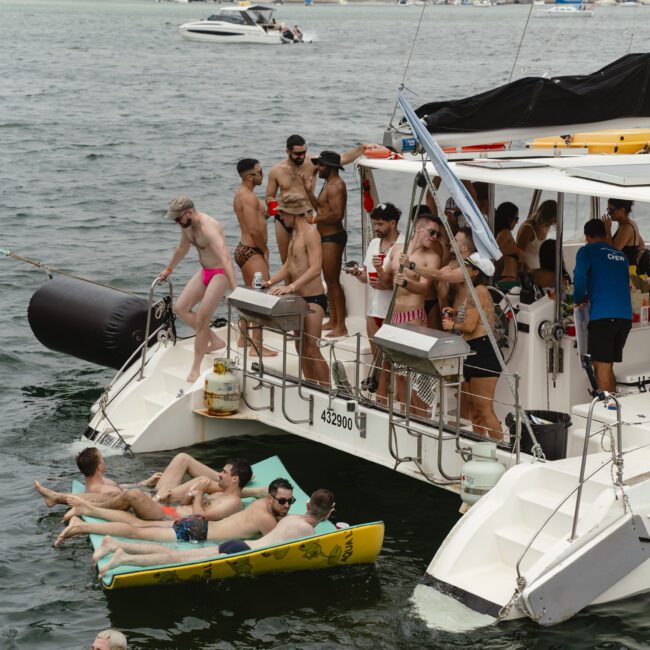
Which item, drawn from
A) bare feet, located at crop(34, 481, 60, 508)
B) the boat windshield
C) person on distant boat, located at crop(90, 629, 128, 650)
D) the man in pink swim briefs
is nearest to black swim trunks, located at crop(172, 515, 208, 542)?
bare feet, located at crop(34, 481, 60, 508)

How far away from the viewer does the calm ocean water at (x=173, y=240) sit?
9023 millimetres

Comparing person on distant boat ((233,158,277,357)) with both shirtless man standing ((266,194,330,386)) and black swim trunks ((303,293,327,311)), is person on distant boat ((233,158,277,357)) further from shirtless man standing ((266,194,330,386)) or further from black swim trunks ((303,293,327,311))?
black swim trunks ((303,293,327,311))

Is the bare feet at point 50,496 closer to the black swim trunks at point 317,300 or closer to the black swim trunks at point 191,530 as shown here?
the black swim trunks at point 191,530

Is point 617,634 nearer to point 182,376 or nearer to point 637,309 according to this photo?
point 637,309

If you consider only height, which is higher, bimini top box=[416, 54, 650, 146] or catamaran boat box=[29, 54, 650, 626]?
bimini top box=[416, 54, 650, 146]

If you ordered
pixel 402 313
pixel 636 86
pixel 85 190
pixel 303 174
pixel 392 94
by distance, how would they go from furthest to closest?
pixel 392 94
pixel 85 190
pixel 303 174
pixel 636 86
pixel 402 313

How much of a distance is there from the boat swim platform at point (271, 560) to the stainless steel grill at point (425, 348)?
1218mm

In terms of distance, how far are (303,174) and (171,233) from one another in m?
13.2

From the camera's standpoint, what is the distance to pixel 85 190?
97.8ft

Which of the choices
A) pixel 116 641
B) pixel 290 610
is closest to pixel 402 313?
pixel 290 610

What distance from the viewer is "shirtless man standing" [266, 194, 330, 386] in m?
11.2

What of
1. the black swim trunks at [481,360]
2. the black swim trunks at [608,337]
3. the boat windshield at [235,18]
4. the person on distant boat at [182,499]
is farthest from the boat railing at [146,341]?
the boat windshield at [235,18]

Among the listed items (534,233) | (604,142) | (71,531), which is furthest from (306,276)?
(604,142)

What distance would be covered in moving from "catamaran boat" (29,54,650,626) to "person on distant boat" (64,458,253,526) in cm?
89
